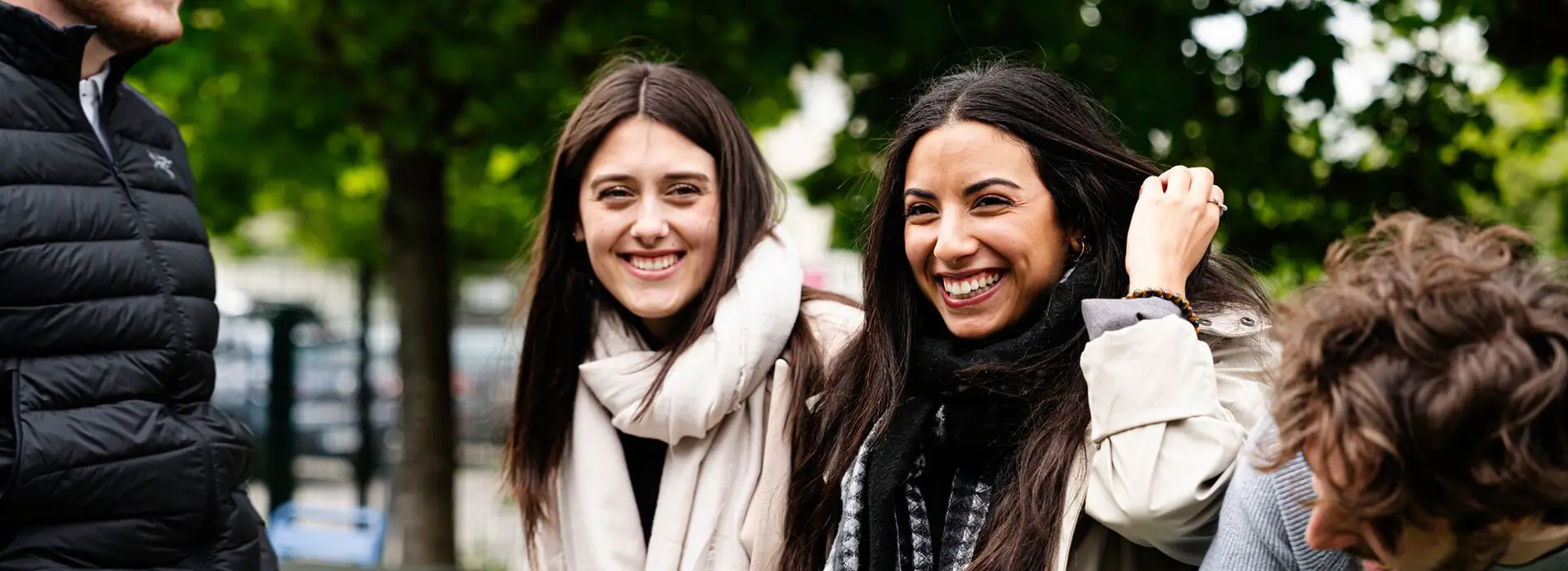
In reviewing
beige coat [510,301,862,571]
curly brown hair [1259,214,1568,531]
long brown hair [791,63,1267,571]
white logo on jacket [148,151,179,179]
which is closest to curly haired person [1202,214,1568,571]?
curly brown hair [1259,214,1568,531]

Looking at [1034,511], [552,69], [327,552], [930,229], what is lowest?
[327,552]

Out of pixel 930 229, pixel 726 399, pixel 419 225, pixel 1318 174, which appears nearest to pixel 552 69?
pixel 419 225

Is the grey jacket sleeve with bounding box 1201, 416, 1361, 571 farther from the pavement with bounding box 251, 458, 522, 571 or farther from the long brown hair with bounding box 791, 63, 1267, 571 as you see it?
the pavement with bounding box 251, 458, 522, 571

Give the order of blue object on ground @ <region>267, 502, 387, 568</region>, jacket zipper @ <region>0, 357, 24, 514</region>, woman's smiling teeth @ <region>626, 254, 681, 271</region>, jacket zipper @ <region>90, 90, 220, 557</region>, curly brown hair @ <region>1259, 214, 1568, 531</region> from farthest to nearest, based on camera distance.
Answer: blue object on ground @ <region>267, 502, 387, 568</region>, woman's smiling teeth @ <region>626, 254, 681, 271</region>, jacket zipper @ <region>90, 90, 220, 557</region>, jacket zipper @ <region>0, 357, 24, 514</region>, curly brown hair @ <region>1259, 214, 1568, 531</region>

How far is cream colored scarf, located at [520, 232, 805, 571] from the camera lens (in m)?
→ 2.84

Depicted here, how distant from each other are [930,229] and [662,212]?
0.76m

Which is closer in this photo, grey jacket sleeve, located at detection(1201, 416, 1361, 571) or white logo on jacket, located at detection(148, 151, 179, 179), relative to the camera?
grey jacket sleeve, located at detection(1201, 416, 1361, 571)

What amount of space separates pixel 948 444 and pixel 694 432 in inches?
27.6

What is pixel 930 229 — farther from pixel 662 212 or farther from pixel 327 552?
pixel 327 552

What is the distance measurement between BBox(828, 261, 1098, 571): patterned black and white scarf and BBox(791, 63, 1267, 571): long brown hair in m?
0.02

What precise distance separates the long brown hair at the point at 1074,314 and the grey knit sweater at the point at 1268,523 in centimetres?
32

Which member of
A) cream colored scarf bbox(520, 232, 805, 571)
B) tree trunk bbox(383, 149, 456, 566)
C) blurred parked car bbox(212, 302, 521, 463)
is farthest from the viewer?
blurred parked car bbox(212, 302, 521, 463)

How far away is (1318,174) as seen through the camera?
18.0 ft

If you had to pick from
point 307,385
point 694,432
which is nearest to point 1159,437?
point 694,432
